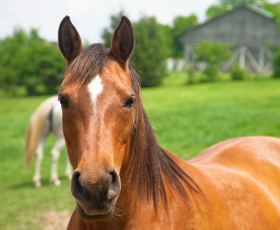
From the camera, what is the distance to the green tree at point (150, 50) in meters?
30.0

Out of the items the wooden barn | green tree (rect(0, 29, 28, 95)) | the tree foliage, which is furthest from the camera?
the wooden barn

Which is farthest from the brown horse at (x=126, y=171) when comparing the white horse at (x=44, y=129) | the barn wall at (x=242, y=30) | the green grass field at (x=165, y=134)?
the barn wall at (x=242, y=30)

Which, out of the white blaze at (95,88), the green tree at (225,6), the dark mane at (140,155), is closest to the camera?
the white blaze at (95,88)

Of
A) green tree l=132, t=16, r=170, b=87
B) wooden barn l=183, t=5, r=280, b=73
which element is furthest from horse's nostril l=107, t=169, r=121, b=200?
wooden barn l=183, t=5, r=280, b=73

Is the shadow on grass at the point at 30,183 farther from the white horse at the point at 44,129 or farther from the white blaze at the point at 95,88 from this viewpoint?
the white blaze at the point at 95,88

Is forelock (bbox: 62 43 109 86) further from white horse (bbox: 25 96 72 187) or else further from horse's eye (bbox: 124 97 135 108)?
white horse (bbox: 25 96 72 187)

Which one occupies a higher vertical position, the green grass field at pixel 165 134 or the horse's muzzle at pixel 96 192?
the horse's muzzle at pixel 96 192

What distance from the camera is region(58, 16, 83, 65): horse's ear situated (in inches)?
73.5

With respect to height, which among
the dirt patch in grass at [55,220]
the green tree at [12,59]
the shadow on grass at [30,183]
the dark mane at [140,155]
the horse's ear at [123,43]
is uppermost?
the green tree at [12,59]

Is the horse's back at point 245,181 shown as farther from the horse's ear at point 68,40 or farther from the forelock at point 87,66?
the horse's ear at point 68,40

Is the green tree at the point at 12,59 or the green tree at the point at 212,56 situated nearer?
the green tree at the point at 212,56

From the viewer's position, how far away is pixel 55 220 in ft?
15.5

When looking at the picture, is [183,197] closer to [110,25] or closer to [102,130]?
[102,130]

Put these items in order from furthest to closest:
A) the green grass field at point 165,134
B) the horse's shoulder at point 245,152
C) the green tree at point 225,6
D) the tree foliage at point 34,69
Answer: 1. the green tree at point 225,6
2. the tree foliage at point 34,69
3. the green grass field at point 165,134
4. the horse's shoulder at point 245,152
